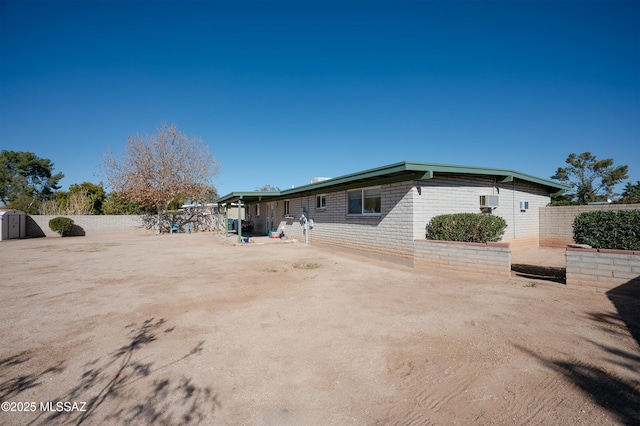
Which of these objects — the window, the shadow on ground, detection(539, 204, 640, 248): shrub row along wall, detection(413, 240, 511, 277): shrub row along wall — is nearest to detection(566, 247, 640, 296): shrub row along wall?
detection(413, 240, 511, 277): shrub row along wall

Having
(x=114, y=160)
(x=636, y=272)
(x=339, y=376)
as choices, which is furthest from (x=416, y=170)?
(x=114, y=160)

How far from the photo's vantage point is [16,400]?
2.56 meters

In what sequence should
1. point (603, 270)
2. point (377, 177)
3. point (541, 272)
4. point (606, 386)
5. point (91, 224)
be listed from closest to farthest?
point (606, 386) < point (603, 270) < point (541, 272) < point (377, 177) < point (91, 224)

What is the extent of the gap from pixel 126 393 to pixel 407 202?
7796mm

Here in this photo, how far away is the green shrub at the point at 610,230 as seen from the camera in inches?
228

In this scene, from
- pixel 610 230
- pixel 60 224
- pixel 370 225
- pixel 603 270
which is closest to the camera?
pixel 603 270

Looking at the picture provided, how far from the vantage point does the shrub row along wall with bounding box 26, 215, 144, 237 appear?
2255 cm

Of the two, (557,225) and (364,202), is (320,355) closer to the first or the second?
(364,202)

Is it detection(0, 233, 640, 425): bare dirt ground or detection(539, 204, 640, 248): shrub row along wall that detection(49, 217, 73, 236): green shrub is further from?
detection(539, 204, 640, 248): shrub row along wall

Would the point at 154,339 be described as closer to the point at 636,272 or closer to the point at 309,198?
the point at 636,272

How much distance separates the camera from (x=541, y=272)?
7.68 meters

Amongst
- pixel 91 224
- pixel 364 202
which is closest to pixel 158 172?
pixel 91 224

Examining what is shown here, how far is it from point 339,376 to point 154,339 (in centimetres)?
243

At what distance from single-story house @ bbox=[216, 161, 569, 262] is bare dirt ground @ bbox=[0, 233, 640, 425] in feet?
10.1
